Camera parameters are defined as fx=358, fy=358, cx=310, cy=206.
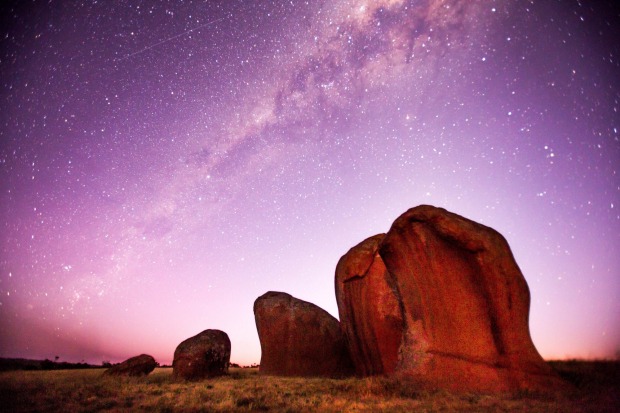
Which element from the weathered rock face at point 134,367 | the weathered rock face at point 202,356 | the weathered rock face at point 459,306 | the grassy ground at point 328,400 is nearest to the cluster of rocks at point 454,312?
the weathered rock face at point 459,306

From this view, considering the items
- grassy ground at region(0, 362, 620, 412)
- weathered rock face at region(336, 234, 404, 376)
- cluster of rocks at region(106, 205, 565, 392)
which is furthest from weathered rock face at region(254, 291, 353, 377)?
grassy ground at region(0, 362, 620, 412)

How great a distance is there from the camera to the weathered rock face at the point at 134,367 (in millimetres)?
19250

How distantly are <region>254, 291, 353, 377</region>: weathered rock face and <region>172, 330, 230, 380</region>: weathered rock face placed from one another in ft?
6.88

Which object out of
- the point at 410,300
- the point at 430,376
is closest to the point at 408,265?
the point at 410,300

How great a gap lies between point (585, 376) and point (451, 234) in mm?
6025

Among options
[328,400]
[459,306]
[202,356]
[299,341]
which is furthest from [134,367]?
[459,306]

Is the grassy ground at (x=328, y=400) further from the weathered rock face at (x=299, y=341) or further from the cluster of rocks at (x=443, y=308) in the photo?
the weathered rock face at (x=299, y=341)

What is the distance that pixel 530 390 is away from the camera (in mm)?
9359

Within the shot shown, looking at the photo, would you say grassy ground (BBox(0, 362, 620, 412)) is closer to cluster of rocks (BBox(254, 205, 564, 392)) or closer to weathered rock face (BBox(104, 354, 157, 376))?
cluster of rocks (BBox(254, 205, 564, 392))

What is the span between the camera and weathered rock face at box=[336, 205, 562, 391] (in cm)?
1016

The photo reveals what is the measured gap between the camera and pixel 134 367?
19.8 metres

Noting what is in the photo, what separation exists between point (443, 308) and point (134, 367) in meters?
17.2

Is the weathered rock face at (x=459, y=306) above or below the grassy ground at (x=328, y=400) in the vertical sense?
above

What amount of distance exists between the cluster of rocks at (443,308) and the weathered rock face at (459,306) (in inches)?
1.1
